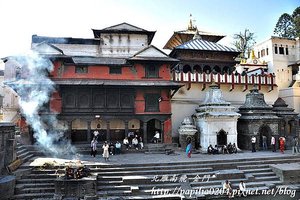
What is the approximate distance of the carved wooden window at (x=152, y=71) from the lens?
70.1 feet

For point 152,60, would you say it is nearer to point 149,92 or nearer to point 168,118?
point 149,92

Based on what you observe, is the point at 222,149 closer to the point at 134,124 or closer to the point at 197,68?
the point at 134,124

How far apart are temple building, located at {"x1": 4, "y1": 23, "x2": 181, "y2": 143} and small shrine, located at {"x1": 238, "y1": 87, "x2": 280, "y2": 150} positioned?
6.82 meters

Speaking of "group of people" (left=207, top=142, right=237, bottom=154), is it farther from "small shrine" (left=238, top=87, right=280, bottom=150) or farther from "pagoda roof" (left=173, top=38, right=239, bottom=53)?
"pagoda roof" (left=173, top=38, right=239, bottom=53)

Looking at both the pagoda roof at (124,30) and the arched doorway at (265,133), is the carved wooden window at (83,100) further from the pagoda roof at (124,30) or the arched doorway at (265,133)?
the arched doorway at (265,133)

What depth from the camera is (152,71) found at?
70.5 feet

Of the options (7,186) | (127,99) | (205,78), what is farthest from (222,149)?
(7,186)

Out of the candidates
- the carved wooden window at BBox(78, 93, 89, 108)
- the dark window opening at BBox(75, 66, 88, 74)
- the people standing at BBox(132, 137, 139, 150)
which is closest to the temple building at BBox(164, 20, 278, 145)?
the people standing at BBox(132, 137, 139, 150)

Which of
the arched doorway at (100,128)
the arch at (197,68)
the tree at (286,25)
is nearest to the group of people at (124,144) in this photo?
the arched doorway at (100,128)

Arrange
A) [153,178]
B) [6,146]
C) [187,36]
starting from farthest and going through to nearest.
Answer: [187,36] → [6,146] → [153,178]

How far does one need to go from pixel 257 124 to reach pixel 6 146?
19.2 m

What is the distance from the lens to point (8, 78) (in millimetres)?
23312

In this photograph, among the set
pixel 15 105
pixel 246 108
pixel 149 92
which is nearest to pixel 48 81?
pixel 15 105

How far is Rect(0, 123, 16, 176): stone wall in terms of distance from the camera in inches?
476
